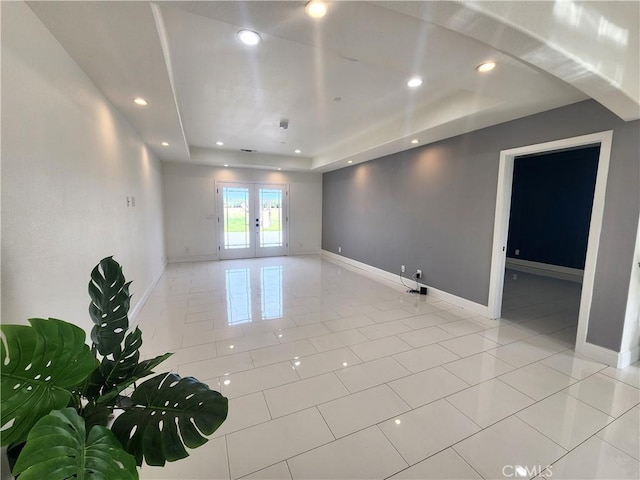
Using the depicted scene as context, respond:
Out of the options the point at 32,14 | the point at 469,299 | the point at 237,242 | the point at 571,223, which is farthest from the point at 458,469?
the point at 237,242

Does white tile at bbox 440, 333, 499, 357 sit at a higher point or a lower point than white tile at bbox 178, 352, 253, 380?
higher

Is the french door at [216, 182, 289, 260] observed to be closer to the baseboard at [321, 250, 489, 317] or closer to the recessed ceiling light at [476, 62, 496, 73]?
the baseboard at [321, 250, 489, 317]

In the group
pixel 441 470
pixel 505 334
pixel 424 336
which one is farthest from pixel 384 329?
pixel 441 470

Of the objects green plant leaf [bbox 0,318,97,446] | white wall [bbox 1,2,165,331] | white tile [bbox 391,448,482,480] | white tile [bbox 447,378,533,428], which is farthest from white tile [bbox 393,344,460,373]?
white wall [bbox 1,2,165,331]

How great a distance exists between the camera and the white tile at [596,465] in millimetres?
1477

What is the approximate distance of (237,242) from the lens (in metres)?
7.47

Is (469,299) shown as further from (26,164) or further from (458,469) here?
(26,164)

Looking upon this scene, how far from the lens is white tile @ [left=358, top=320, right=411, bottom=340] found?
306 centimetres

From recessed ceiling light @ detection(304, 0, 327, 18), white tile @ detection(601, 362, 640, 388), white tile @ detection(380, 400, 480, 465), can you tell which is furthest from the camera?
white tile @ detection(601, 362, 640, 388)

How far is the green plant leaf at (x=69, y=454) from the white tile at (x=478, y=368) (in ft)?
7.88

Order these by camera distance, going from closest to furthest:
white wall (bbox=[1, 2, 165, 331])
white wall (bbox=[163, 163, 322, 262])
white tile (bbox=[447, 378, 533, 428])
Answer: white wall (bbox=[1, 2, 165, 331]), white tile (bbox=[447, 378, 533, 428]), white wall (bbox=[163, 163, 322, 262])

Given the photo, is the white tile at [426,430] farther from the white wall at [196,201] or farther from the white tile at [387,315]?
the white wall at [196,201]

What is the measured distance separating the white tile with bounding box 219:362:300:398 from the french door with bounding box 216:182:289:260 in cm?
542

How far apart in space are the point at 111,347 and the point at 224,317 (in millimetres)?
2502
